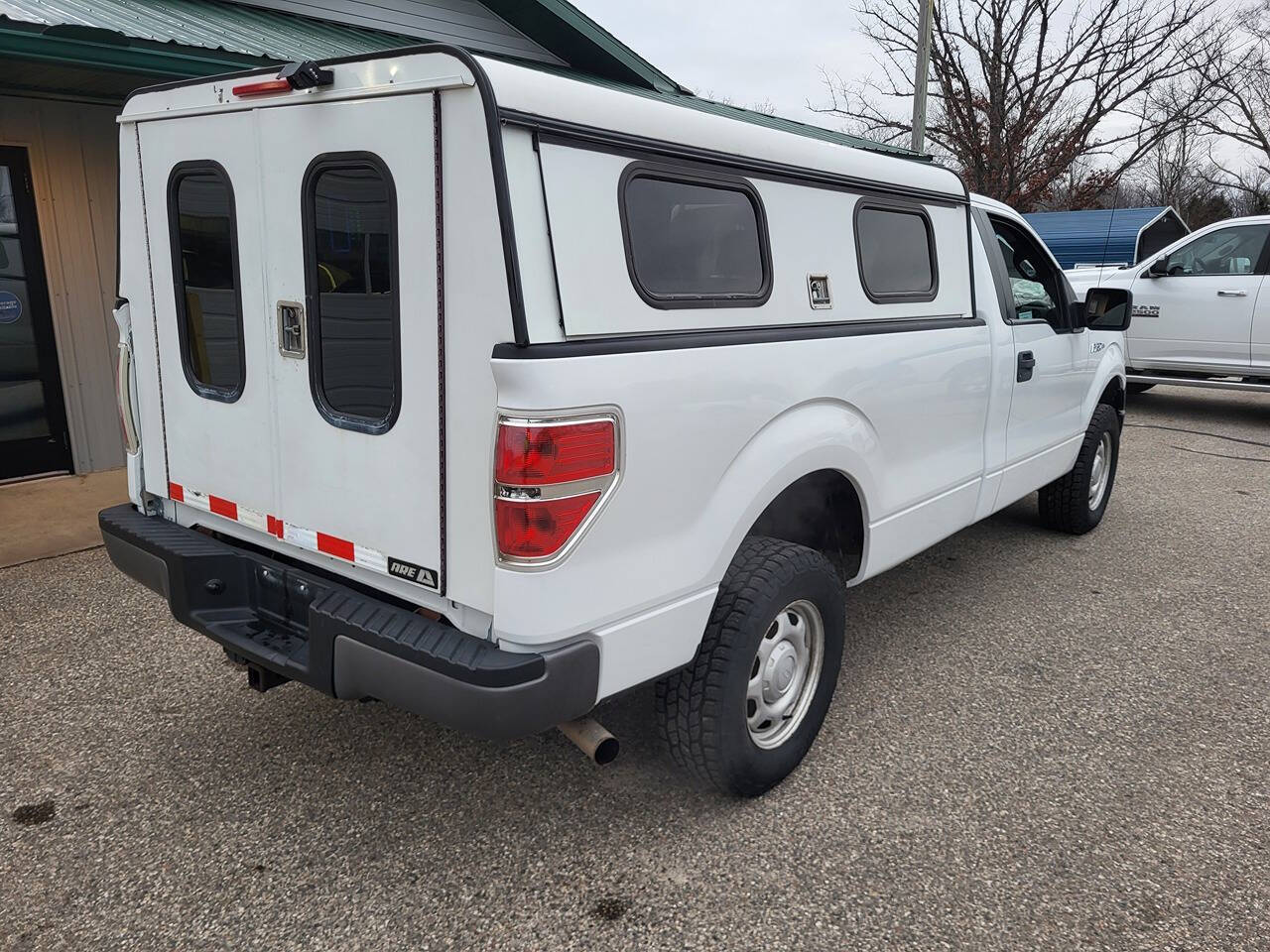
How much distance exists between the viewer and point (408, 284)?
7.55ft

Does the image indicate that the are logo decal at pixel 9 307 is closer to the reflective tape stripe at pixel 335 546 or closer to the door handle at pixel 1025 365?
the reflective tape stripe at pixel 335 546

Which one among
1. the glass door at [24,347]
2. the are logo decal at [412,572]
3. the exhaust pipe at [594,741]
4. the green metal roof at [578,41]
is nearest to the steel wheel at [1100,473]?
the exhaust pipe at [594,741]

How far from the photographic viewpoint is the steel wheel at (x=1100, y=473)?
5660 mm

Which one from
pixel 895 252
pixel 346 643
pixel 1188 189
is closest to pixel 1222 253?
pixel 895 252

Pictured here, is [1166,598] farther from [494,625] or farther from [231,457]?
[231,457]

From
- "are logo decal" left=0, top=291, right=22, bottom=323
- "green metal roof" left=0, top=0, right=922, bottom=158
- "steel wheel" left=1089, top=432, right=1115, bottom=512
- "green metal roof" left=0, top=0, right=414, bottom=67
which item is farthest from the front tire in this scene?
"are logo decal" left=0, top=291, right=22, bottom=323

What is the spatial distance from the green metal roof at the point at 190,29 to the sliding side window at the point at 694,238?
2.44 metres

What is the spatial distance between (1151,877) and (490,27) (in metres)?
8.47

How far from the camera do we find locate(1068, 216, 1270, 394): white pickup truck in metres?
9.26

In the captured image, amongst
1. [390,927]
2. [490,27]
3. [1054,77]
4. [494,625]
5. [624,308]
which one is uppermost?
[1054,77]

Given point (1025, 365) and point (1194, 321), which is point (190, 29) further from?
point (1194, 321)

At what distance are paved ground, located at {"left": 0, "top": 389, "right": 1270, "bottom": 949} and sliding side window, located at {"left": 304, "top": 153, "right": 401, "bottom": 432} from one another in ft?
4.12

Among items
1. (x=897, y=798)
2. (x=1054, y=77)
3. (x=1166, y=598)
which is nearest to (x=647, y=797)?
(x=897, y=798)

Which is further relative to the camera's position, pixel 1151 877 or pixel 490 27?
pixel 490 27
